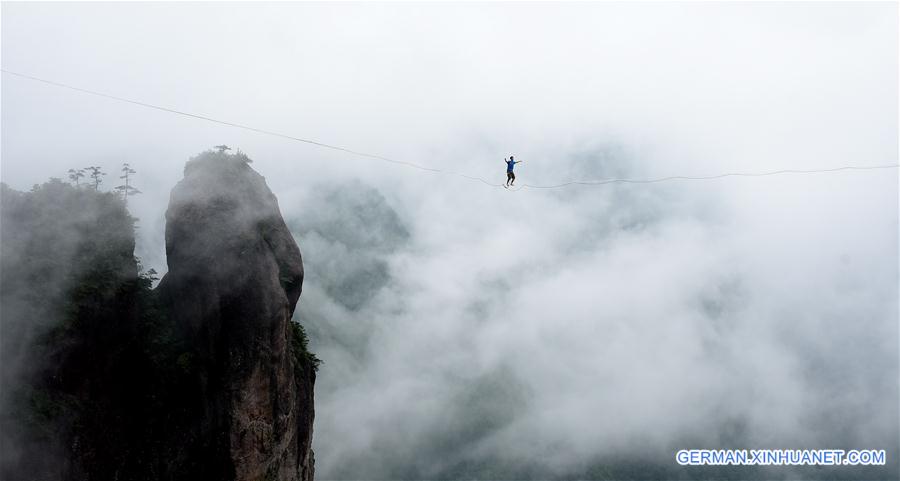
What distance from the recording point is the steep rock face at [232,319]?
24672 millimetres

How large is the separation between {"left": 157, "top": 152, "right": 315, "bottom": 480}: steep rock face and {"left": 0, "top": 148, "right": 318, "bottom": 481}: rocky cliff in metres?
0.06

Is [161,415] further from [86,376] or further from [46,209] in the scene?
[46,209]

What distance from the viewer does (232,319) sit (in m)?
25.9

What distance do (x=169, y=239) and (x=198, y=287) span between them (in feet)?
10.5

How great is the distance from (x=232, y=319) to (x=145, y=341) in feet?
11.6

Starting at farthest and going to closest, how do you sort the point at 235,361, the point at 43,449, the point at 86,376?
the point at 235,361, the point at 86,376, the point at 43,449

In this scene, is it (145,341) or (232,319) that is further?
(232,319)

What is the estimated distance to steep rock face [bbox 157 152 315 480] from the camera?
24.7m

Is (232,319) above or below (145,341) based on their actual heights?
above

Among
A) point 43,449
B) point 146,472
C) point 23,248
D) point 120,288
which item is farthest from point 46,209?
point 146,472

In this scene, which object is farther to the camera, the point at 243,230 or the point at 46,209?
the point at 243,230

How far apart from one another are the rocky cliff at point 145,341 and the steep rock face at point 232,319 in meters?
0.06

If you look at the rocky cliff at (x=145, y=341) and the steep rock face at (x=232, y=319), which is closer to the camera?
the rocky cliff at (x=145, y=341)

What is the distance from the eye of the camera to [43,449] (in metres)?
21.1
